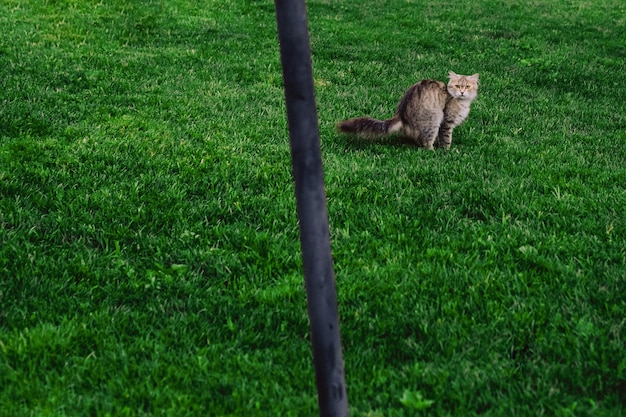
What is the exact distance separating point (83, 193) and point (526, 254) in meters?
3.69

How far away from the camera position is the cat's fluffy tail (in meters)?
7.06

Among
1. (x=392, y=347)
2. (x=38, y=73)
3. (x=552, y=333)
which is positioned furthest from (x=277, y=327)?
(x=38, y=73)

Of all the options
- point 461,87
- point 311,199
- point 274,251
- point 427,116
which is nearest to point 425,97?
point 427,116

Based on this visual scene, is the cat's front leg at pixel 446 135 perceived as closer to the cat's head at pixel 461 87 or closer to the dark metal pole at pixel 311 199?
the cat's head at pixel 461 87

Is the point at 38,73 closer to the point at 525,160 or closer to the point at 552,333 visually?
the point at 525,160

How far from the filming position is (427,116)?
7039mm

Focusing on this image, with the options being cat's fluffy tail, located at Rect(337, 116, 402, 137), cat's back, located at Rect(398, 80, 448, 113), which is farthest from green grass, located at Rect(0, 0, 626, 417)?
cat's back, located at Rect(398, 80, 448, 113)

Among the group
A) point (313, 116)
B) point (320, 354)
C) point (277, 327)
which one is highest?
point (313, 116)

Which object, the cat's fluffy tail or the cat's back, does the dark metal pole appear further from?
the cat's back

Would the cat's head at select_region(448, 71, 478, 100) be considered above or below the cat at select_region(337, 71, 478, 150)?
above

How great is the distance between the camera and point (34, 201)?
5.28 metres

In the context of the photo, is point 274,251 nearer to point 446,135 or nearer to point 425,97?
point 425,97

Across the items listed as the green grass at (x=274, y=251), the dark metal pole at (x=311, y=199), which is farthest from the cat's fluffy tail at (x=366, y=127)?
the dark metal pole at (x=311, y=199)

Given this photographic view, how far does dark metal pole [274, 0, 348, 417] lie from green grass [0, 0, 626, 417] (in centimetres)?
57
